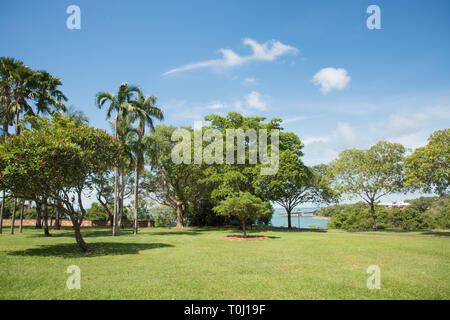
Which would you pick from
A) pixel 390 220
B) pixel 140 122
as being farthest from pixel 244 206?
pixel 390 220

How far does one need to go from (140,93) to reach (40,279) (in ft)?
69.3

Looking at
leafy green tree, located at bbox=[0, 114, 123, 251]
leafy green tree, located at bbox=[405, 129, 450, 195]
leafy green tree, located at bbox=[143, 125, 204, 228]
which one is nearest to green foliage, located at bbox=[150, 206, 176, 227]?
leafy green tree, located at bbox=[143, 125, 204, 228]

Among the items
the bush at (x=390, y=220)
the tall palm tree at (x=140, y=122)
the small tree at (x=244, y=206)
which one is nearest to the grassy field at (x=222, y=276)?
the small tree at (x=244, y=206)

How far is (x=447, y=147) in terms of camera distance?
64.2 feet

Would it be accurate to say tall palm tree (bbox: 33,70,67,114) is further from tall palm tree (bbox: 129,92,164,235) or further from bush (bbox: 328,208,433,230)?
bush (bbox: 328,208,433,230)

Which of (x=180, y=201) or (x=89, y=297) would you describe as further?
(x=180, y=201)

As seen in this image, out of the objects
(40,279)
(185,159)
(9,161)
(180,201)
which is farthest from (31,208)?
(40,279)

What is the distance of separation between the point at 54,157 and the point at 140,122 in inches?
589

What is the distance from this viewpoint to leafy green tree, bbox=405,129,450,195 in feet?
65.2

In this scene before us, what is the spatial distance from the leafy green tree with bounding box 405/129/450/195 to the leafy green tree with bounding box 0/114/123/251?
75.9 ft

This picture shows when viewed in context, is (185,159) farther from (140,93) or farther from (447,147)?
(447,147)

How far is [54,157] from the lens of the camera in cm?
1145

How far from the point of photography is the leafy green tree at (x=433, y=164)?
65.2 feet

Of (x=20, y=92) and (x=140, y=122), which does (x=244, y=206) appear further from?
(x=20, y=92)
